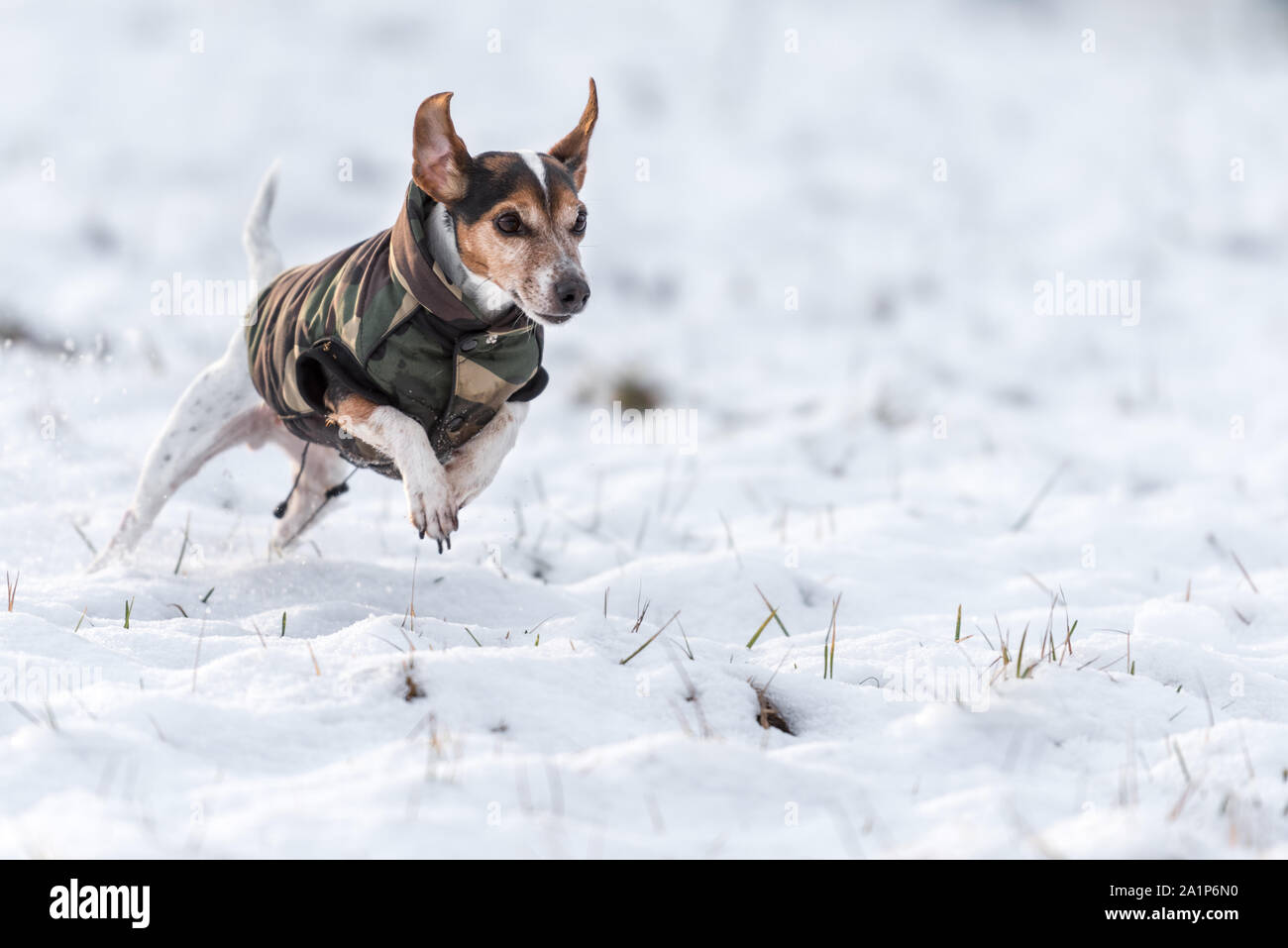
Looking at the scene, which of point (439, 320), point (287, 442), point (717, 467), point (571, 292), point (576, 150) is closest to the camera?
point (571, 292)

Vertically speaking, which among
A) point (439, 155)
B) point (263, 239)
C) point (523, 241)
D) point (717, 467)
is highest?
point (263, 239)

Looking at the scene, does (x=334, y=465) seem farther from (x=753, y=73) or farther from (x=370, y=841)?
(x=753, y=73)

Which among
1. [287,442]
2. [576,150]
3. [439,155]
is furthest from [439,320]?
[287,442]

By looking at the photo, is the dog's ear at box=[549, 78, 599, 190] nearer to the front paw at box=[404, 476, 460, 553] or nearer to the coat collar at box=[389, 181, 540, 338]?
the coat collar at box=[389, 181, 540, 338]

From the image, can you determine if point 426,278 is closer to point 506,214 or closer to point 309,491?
point 506,214

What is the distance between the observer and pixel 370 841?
5.92 feet

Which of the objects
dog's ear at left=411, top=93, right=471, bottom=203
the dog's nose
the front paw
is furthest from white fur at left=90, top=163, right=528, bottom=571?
the dog's nose

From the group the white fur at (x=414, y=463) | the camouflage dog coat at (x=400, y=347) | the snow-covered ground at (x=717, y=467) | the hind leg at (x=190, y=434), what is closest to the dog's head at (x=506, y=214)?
the camouflage dog coat at (x=400, y=347)

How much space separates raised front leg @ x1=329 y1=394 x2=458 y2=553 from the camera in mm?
3258

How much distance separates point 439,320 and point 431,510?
543 millimetres

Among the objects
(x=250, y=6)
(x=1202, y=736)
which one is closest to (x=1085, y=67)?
(x=250, y=6)

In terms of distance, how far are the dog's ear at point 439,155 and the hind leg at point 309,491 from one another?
5.39 ft

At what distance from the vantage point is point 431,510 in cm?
325

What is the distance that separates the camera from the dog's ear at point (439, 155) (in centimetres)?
310
